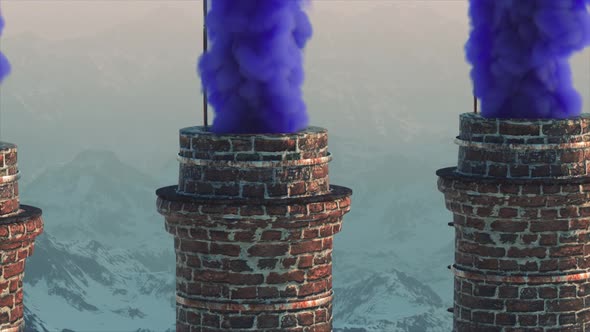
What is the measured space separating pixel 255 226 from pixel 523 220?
18.3 feet

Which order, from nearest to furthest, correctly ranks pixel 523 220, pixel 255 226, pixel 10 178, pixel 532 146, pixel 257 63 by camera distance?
pixel 257 63
pixel 255 226
pixel 10 178
pixel 532 146
pixel 523 220

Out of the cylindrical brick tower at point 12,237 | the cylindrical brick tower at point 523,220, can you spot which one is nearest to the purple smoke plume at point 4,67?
the cylindrical brick tower at point 12,237

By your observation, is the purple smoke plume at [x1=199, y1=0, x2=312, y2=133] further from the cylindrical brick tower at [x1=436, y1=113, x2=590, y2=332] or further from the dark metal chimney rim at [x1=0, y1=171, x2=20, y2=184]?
the cylindrical brick tower at [x1=436, y1=113, x2=590, y2=332]

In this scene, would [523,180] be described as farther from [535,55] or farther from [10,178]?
[10,178]

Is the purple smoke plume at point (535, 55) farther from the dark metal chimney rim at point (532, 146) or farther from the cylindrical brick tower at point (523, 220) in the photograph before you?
the dark metal chimney rim at point (532, 146)

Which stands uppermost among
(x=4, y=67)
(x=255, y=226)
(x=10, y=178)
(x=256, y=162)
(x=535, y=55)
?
(x=535, y=55)

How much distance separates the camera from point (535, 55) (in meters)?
28.0

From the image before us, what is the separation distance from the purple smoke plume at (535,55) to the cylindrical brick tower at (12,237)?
8.32m

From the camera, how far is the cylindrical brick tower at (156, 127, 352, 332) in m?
25.0

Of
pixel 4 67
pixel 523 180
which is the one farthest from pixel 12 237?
pixel 523 180

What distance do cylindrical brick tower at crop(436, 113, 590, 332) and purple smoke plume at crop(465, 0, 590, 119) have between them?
37 centimetres

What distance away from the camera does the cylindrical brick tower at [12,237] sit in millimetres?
25766

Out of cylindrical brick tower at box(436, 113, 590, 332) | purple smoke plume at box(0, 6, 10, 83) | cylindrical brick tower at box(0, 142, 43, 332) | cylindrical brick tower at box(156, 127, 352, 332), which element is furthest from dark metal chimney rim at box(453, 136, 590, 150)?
purple smoke plume at box(0, 6, 10, 83)

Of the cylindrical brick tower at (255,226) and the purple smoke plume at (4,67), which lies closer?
the cylindrical brick tower at (255,226)
